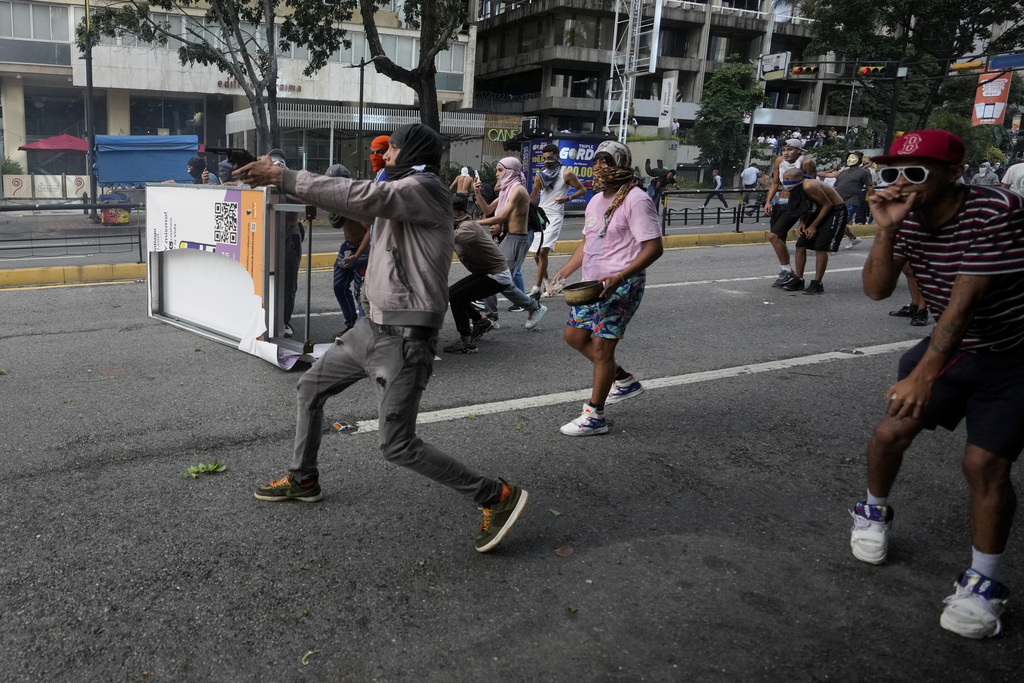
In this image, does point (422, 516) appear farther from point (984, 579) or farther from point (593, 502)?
point (984, 579)

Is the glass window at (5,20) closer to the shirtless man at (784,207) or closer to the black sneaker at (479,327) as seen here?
the shirtless man at (784,207)

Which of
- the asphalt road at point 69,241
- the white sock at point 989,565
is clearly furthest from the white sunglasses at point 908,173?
the asphalt road at point 69,241

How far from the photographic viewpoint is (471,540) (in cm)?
361

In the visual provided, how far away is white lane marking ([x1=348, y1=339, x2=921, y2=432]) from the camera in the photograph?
5.30m

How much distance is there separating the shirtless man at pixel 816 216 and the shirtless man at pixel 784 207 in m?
0.12

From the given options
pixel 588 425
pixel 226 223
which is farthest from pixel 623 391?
pixel 226 223

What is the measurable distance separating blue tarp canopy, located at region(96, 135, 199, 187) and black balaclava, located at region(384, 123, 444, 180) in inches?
948

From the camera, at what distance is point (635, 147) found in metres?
45.6

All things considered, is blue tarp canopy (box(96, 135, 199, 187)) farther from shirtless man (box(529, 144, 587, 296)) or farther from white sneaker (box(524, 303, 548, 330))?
white sneaker (box(524, 303, 548, 330))

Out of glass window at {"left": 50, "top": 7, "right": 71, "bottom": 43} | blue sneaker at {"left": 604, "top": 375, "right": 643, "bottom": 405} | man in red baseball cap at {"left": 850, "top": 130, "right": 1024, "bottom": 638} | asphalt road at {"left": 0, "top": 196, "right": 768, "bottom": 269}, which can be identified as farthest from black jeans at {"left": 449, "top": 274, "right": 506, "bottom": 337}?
glass window at {"left": 50, "top": 7, "right": 71, "bottom": 43}

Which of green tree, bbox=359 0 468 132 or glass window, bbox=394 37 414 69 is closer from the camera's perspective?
green tree, bbox=359 0 468 132

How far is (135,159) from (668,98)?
32.5m

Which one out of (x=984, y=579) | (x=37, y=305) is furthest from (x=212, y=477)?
(x=37, y=305)

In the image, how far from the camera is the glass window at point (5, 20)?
3528cm
